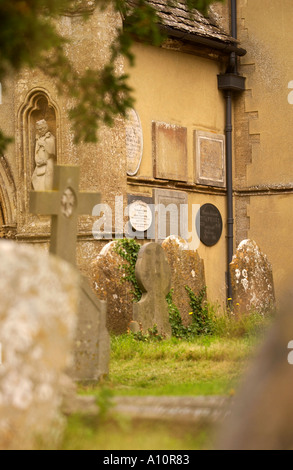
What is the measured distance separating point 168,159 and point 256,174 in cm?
234

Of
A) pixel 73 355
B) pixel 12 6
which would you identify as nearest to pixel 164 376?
pixel 73 355

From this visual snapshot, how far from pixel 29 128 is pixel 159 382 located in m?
8.81

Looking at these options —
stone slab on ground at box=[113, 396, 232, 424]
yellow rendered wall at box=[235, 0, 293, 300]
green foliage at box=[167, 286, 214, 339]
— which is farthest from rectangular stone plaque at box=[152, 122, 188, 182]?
stone slab on ground at box=[113, 396, 232, 424]

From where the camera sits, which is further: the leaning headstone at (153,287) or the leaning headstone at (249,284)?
the leaning headstone at (249,284)

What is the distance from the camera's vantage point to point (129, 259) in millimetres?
12297

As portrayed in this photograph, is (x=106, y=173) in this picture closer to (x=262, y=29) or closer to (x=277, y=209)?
(x=277, y=209)

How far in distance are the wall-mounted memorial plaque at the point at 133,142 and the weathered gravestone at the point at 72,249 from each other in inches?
303

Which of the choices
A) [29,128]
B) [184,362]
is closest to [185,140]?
[29,128]

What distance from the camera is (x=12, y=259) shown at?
3.72m

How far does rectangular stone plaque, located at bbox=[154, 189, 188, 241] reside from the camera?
15.6m

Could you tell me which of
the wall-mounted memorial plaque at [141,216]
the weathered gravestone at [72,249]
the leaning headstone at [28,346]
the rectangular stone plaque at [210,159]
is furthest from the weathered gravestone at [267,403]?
the rectangular stone plaque at [210,159]

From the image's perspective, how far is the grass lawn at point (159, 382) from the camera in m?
4.12

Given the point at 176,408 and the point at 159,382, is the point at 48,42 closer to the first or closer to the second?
the point at 159,382

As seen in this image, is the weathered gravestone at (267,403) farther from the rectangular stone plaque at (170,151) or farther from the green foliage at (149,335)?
the rectangular stone plaque at (170,151)
